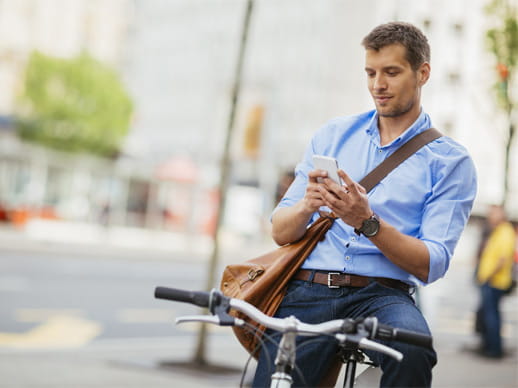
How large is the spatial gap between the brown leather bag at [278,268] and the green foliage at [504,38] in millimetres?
8546

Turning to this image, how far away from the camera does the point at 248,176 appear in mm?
65438

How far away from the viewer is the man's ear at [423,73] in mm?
2832

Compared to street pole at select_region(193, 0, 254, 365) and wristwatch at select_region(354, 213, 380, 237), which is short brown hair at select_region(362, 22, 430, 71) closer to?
wristwatch at select_region(354, 213, 380, 237)

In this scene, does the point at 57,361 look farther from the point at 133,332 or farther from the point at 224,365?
the point at 133,332

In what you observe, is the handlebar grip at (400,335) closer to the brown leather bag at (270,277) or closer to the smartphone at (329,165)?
the smartphone at (329,165)

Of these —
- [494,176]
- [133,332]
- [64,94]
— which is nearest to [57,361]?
[133,332]

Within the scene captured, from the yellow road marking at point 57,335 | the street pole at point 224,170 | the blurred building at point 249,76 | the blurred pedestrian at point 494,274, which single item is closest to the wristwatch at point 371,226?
the street pole at point 224,170

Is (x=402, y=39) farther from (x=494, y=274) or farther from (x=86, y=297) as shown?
(x=86, y=297)

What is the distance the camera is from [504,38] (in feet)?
37.1

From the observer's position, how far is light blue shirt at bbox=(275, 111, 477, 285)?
108 inches

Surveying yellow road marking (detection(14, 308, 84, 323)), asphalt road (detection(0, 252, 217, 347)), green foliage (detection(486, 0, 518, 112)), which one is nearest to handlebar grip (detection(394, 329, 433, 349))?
asphalt road (detection(0, 252, 217, 347))

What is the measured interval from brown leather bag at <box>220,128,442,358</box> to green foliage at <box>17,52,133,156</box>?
45.6m

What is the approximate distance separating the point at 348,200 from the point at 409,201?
0.32 meters

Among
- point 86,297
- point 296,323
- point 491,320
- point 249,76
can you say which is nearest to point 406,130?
point 296,323
